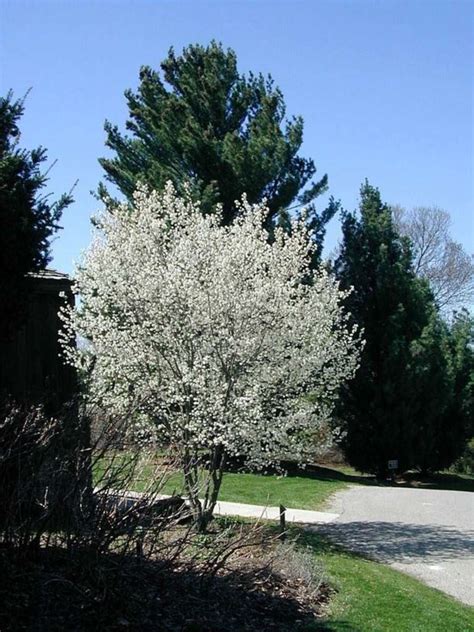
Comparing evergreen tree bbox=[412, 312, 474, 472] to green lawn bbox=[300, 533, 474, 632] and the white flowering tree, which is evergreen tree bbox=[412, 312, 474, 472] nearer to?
the white flowering tree

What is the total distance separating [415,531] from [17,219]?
28.1 feet

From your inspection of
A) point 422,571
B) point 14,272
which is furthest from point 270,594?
point 14,272

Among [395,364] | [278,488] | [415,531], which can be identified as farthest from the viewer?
[395,364]

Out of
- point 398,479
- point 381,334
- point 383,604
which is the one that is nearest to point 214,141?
point 381,334

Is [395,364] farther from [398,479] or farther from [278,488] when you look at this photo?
[278,488]

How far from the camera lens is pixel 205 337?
11055mm

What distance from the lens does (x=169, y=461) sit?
7234mm

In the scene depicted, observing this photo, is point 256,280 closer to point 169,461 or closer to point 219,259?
point 219,259

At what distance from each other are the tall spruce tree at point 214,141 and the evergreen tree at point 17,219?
12.7 meters

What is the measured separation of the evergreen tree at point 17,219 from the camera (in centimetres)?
828

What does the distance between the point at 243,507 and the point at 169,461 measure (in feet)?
24.3

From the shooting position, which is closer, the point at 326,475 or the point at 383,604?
the point at 383,604

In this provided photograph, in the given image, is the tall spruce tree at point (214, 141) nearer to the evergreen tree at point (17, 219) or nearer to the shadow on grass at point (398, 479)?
the shadow on grass at point (398, 479)

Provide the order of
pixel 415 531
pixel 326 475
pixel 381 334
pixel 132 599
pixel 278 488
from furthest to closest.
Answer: pixel 381 334
pixel 326 475
pixel 278 488
pixel 415 531
pixel 132 599
